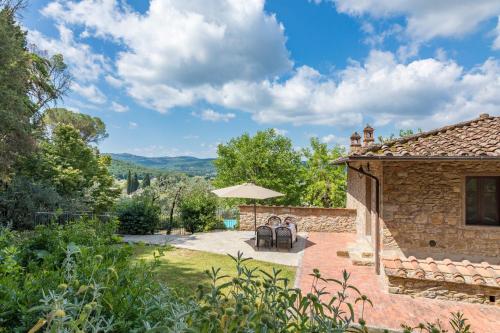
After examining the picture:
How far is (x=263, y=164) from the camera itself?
1009 inches

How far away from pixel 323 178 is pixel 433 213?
16801mm

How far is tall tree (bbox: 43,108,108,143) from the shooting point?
94.8 ft

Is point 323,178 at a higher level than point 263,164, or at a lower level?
lower

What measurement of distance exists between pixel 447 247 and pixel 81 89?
23551 millimetres

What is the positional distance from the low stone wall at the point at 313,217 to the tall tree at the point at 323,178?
975 cm

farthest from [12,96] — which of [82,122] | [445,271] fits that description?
[82,122]

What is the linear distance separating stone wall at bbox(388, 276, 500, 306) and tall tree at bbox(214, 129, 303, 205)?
18.4 metres

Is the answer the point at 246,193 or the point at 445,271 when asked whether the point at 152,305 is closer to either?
the point at 445,271

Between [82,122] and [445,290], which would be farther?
[82,122]

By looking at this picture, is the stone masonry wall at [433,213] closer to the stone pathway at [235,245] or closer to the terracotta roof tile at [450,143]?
the terracotta roof tile at [450,143]

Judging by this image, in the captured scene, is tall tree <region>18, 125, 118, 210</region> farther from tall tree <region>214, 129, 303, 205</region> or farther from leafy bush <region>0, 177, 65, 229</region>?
tall tree <region>214, 129, 303, 205</region>

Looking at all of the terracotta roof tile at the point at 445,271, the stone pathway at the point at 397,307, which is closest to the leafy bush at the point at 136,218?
the stone pathway at the point at 397,307

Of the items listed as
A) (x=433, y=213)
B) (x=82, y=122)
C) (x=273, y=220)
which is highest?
(x=82, y=122)

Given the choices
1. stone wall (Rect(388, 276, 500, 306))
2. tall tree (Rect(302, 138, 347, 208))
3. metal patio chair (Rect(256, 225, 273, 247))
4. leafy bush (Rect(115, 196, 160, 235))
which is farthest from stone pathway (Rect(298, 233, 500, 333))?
tall tree (Rect(302, 138, 347, 208))
